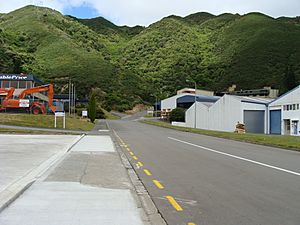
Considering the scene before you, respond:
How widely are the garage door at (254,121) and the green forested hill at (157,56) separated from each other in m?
40.5

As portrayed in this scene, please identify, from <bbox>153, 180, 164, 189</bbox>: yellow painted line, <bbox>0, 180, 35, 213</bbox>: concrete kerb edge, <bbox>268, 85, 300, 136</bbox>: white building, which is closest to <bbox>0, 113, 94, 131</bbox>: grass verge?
<bbox>268, 85, 300, 136</bbox>: white building

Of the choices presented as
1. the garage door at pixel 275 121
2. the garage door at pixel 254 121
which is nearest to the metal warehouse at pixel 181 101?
the garage door at pixel 254 121

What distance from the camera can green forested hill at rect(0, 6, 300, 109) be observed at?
115 meters

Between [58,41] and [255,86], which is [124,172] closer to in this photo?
[255,86]

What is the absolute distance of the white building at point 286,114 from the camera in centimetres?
5072

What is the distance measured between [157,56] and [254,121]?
8414 centimetres

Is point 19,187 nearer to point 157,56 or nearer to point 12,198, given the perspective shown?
→ point 12,198

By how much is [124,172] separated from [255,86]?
342ft

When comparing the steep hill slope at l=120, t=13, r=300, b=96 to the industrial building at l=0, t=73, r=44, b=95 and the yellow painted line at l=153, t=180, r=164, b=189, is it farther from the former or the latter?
the yellow painted line at l=153, t=180, r=164, b=189

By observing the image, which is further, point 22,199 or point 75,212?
point 22,199

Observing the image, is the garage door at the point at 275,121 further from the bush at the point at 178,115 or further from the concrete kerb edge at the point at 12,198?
the concrete kerb edge at the point at 12,198

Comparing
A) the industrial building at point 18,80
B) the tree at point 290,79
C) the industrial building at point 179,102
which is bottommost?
the industrial building at point 179,102

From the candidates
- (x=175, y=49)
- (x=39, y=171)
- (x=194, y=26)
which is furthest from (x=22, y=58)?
(x=39, y=171)

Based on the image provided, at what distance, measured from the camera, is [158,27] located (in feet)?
524
